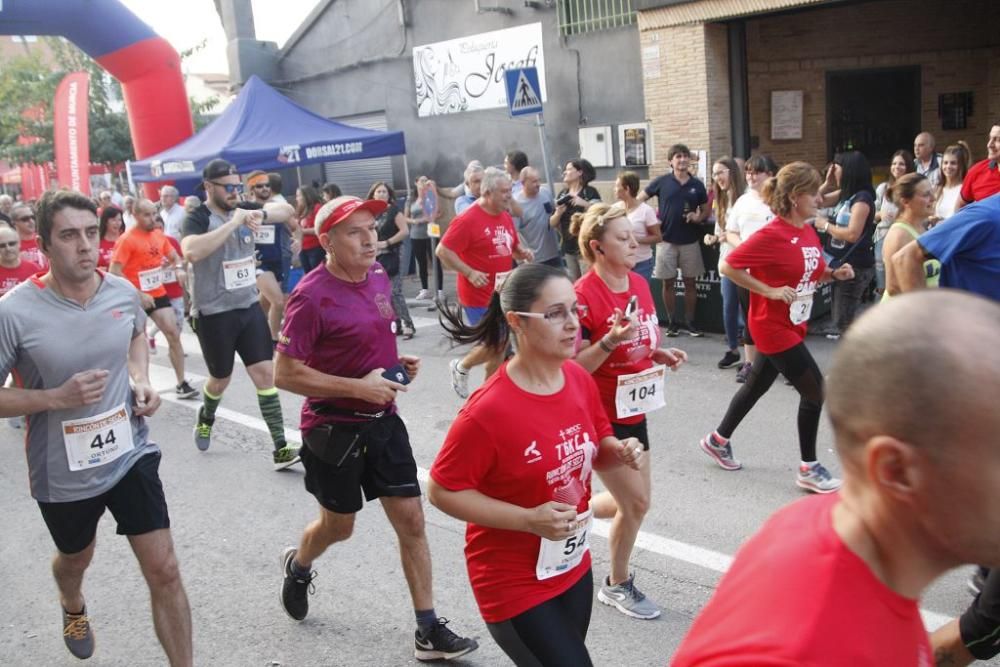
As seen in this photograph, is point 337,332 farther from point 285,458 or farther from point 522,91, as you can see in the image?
point 522,91

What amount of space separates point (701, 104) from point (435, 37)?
6.07m

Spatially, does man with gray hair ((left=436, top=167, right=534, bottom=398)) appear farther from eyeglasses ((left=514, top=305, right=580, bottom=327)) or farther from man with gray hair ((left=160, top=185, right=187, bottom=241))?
man with gray hair ((left=160, top=185, right=187, bottom=241))

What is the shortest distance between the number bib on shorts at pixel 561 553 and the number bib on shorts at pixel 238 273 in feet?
14.5

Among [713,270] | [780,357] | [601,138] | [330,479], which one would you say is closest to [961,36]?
[601,138]

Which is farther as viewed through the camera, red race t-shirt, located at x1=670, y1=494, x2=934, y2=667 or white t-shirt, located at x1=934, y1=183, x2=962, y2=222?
white t-shirt, located at x1=934, y1=183, x2=962, y2=222

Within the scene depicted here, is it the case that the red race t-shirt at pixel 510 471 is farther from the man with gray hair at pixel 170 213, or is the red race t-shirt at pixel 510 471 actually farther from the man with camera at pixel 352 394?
the man with gray hair at pixel 170 213

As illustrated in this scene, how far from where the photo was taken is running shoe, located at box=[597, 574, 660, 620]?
13.6 ft

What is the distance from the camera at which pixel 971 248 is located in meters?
3.74

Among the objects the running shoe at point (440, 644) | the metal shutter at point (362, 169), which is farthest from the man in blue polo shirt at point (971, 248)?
the metal shutter at point (362, 169)

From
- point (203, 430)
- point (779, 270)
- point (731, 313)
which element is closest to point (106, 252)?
point (203, 430)

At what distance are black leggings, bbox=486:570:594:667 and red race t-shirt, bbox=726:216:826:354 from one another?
3063 mm

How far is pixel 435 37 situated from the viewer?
17.5 meters

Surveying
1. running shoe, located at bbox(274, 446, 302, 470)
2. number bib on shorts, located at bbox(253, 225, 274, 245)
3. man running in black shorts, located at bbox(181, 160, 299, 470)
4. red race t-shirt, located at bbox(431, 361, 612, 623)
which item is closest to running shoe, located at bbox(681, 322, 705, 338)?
number bib on shorts, located at bbox(253, 225, 274, 245)

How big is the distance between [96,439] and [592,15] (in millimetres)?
12783
